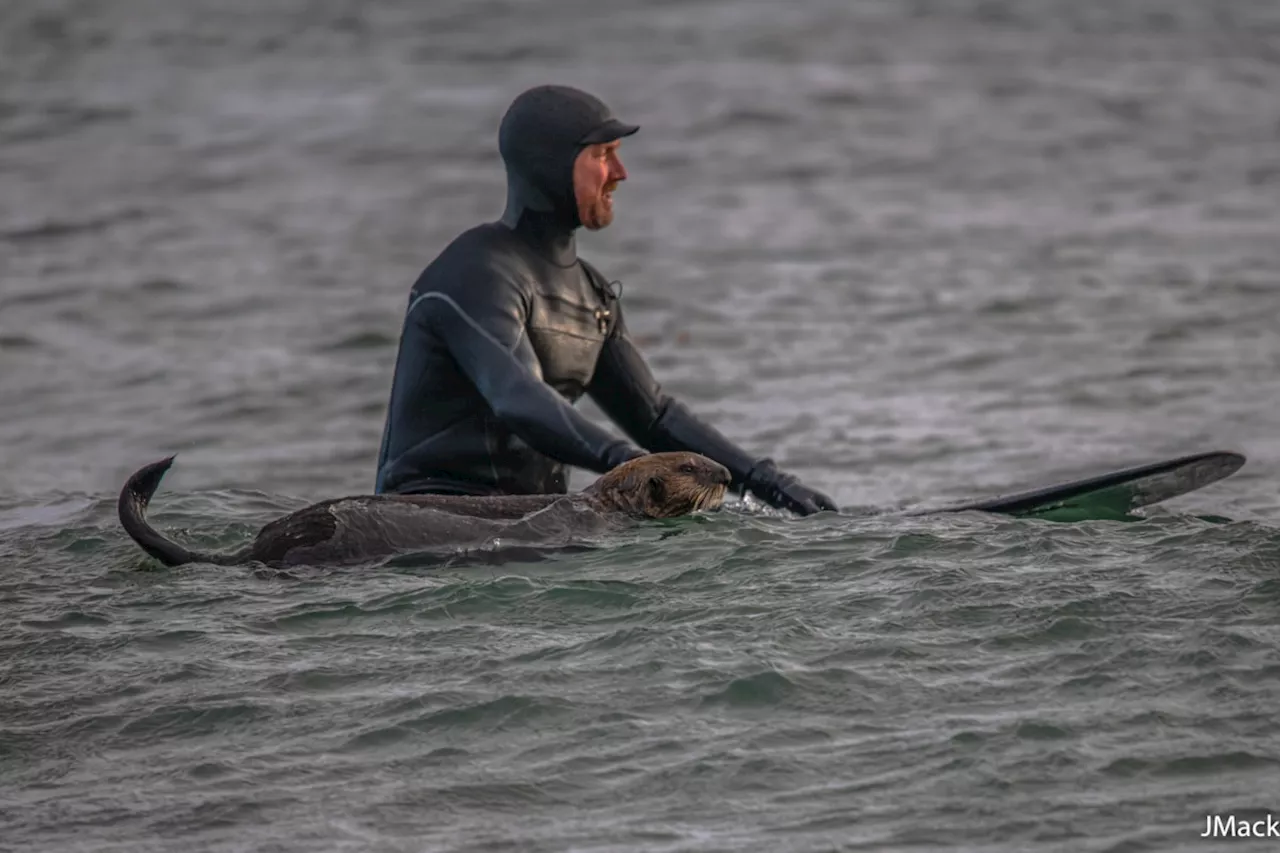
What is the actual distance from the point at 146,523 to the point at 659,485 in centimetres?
203

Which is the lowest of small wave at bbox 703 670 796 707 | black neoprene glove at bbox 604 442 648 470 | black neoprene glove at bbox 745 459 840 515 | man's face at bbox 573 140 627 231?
small wave at bbox 703 670 796 707

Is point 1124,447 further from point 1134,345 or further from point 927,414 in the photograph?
point 1134,345

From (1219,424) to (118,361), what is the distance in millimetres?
7785

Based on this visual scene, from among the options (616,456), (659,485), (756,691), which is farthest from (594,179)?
(756,691)

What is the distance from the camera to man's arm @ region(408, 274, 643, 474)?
9188 millimetres

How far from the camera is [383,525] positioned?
8516 mm

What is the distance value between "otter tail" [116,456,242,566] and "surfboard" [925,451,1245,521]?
10.3ft

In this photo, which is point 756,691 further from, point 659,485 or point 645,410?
point 645,410

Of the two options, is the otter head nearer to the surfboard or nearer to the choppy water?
the choppy water

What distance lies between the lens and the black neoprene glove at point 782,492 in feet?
32.0

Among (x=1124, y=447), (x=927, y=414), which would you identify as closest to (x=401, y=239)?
(x=927, y=414)

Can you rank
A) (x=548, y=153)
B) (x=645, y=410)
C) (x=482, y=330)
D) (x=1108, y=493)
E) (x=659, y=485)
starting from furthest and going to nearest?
1. (x=645, y=410)
2. (x=548, y=153)
3. (x=482, y=330)
4. (x=1108, y=493)
5. (x=659, y=485)

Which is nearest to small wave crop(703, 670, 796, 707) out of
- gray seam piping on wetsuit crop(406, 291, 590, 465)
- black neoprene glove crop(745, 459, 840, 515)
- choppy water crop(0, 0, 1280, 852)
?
choppy water crop(0, 0, 1280, 852)

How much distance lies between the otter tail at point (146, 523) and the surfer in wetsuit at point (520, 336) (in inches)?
49.5
